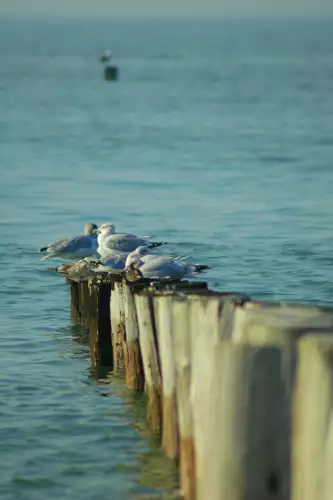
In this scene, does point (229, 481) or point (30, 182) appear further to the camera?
point (30, 182)

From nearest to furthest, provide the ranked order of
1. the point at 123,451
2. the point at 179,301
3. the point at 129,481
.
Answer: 1. the point at 179,301
2. the point at 129,481
3. the point at 123,451

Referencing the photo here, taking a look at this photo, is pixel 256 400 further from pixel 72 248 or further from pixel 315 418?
pixel 72 248

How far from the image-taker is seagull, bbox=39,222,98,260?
676 inches

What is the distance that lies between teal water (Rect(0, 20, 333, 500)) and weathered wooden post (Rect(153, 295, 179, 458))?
30cm

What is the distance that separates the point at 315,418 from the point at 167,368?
2.79 metres

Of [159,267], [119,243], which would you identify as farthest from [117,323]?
[119,243]

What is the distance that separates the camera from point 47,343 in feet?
42.5

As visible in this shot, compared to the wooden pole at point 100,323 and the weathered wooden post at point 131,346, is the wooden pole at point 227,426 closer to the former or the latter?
the weathered wooden post at point 131,346

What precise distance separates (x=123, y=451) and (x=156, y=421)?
38 centimetres

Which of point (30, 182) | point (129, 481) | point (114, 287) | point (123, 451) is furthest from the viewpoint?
point (30, 182)

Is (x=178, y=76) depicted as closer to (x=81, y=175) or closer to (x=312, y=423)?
(x=81, y=175)

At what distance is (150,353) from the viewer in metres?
9.29

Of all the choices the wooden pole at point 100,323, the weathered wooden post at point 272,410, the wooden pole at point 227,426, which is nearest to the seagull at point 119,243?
the wooden pole at point 100,323

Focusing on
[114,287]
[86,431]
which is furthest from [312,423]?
[114,287]
